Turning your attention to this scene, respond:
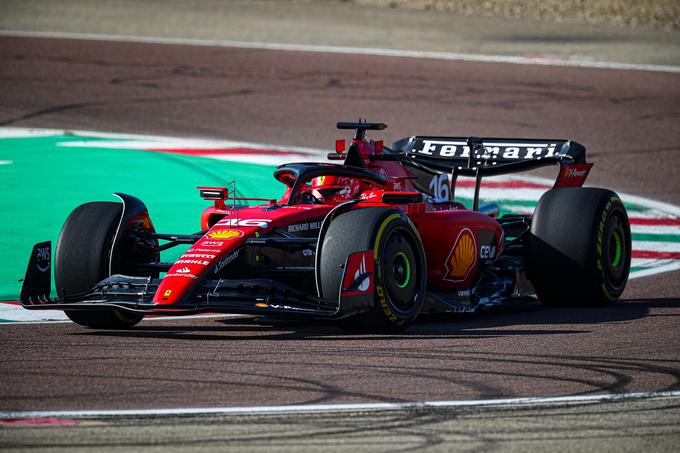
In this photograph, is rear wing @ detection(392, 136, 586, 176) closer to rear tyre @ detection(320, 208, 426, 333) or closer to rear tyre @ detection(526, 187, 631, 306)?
rear tyre @ detection(526, 187, 631, 306)

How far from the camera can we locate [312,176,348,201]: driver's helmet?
10.3 meters

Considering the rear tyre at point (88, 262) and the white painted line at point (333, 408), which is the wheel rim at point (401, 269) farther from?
the white painted line at point (333, 408)

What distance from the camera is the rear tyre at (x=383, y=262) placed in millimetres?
8844

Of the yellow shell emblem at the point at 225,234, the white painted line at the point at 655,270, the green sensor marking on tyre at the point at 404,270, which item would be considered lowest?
the white painted line at the point at 655,270

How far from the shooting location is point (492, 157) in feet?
39.6

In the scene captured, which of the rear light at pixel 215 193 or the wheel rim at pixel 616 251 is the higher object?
the rear light at pixel 215 193

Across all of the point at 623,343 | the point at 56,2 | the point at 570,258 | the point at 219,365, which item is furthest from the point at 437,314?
the point at 56,2

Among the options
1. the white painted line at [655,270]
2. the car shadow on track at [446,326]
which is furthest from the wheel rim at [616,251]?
the white painted line at [655,270]

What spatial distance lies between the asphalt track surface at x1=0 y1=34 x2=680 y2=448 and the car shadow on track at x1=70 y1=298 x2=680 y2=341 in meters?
0.03

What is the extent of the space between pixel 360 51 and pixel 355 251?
15855 millimetres

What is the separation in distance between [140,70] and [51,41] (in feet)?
8.88

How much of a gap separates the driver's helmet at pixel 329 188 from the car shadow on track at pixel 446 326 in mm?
1081

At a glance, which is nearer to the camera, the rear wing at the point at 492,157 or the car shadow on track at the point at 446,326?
the car shadow on track at the point at 446,326

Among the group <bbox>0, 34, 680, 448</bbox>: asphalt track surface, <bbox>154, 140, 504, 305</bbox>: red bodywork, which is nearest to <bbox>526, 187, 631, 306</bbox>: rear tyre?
<bbox>0, 34, 680, 448</bbox>: asphalt track surface
